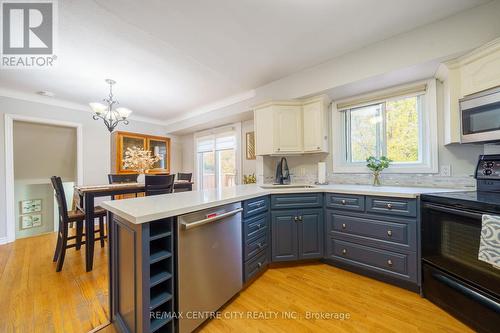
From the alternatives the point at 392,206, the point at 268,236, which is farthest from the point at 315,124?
the point at 268,236

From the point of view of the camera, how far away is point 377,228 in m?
1.93

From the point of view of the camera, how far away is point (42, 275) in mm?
2102

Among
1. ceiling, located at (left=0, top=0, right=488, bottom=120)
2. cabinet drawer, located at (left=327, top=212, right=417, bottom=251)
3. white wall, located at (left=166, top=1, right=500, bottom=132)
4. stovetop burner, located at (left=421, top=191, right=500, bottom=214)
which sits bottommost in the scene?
cabinet drawer, located at (left=327, top=212, right=417, bottom=251)

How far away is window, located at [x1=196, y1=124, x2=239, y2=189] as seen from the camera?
4306mm

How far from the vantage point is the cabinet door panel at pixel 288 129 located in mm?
2785

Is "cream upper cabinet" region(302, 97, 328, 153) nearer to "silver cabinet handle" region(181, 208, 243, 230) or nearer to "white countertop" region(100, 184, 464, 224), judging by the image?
"white countertop" region(100, 184, 464, 224)

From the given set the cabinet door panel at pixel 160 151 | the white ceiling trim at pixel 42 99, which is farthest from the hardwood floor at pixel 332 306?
the white ceiling trim at pixel 42 99

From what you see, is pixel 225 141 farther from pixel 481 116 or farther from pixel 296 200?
pixel 481 116

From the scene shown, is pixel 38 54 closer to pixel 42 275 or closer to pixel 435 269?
pixel 42 275

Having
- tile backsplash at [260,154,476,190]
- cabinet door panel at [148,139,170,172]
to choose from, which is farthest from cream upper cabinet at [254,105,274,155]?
cabinet door panel at [148,139,170,172]

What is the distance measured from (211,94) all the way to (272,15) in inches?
76.8

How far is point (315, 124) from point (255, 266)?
1.90 m

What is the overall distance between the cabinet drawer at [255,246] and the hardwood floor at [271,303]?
311 millimetres

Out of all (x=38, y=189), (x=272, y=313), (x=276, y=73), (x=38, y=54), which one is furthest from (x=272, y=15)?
(x=38, y=189)
